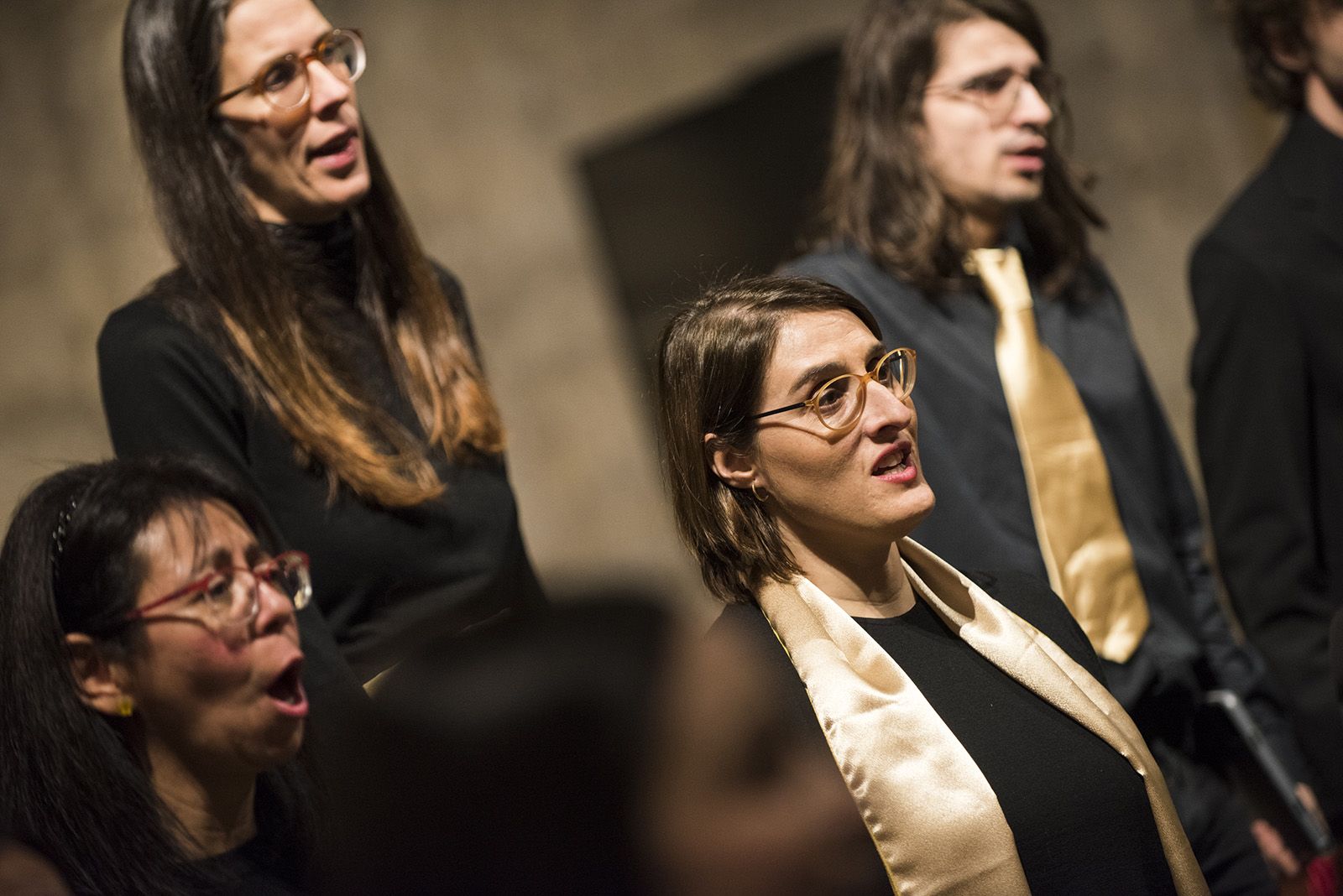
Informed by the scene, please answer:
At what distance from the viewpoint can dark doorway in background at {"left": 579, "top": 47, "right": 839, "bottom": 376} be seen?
4.53 m

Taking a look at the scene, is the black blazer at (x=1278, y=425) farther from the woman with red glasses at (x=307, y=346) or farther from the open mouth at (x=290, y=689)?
the open mouth at (x=290, y=689)

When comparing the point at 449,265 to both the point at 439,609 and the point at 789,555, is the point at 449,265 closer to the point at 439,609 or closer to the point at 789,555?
the point at 439,609

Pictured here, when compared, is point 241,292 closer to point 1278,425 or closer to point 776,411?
point 776,411

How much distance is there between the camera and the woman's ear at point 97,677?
1.80m

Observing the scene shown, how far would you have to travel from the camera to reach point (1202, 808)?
7.88ft

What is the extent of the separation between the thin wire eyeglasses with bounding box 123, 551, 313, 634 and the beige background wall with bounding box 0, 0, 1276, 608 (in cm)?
268

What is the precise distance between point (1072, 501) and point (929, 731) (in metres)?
0.77

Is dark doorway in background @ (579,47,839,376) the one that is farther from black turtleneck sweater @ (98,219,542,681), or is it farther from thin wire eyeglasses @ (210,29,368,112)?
black turtleneck sweater @ (98,219,542,681)

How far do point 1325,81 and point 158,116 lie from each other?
2248 mm

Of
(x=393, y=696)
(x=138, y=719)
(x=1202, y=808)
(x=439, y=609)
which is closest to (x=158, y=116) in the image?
(x=439, y=609)

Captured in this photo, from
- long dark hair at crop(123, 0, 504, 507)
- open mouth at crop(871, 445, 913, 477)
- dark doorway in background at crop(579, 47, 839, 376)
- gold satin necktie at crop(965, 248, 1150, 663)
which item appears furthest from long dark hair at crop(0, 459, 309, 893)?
dark doorway in background at crop(579, 47, 839, 376)

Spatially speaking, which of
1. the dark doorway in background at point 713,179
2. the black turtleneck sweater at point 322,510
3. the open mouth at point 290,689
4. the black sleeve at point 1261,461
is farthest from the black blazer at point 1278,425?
the open mouth at point 290,689

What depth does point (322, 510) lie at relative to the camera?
2.30 metres

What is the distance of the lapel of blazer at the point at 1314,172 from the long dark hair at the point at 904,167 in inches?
16.1
